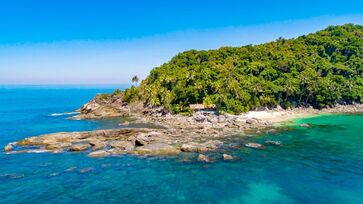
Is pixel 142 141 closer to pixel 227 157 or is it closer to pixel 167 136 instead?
pixel 167 136

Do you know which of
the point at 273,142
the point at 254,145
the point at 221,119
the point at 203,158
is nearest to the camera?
the point at 203,158

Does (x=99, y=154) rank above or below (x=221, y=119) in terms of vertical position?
below

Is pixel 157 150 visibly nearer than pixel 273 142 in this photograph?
Yes

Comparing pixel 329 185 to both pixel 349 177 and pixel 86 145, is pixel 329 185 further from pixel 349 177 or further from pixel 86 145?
pixel 86 145

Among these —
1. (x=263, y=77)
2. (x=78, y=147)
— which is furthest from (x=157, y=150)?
(x=263, y=77)

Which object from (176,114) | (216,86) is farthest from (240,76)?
(176,114)

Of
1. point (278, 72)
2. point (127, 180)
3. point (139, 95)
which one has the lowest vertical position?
point (127, 180)

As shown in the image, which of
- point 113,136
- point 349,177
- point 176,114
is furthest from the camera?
point 176,114
